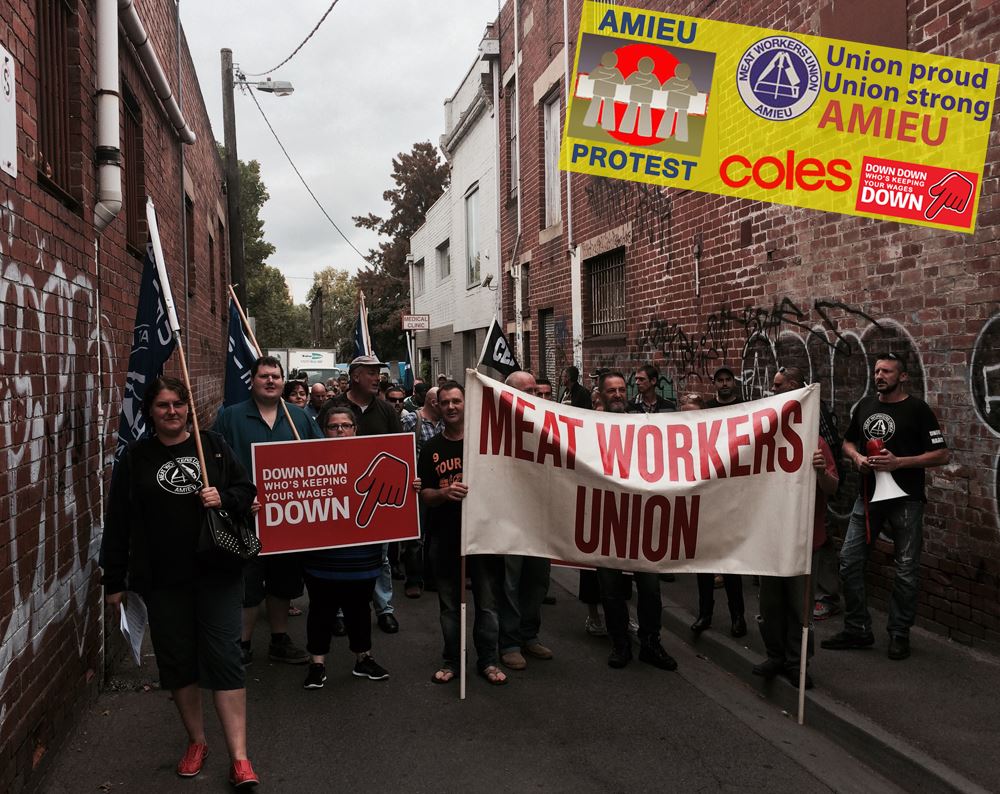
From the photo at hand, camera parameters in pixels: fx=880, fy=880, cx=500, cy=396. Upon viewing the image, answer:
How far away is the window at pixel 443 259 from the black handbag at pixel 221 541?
22188mm

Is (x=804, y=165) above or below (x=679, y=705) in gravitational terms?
above

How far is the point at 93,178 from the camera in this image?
5.59m

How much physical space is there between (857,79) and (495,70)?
13.5 meters

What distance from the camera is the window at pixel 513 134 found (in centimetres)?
1636

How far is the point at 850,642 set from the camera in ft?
18.7

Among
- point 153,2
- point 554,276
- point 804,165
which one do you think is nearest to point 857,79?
point 804,165

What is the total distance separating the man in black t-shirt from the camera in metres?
5.41

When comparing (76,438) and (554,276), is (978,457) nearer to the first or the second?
(76,438)

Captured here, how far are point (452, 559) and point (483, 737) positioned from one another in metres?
1.17

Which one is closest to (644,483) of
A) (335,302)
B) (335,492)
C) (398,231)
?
(335,492)

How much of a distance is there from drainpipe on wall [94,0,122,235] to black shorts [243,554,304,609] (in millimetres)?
2387

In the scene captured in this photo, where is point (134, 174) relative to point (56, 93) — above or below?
above

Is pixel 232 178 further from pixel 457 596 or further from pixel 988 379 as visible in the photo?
pixel 988 379

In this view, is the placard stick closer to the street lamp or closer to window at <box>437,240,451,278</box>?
the street lamp
